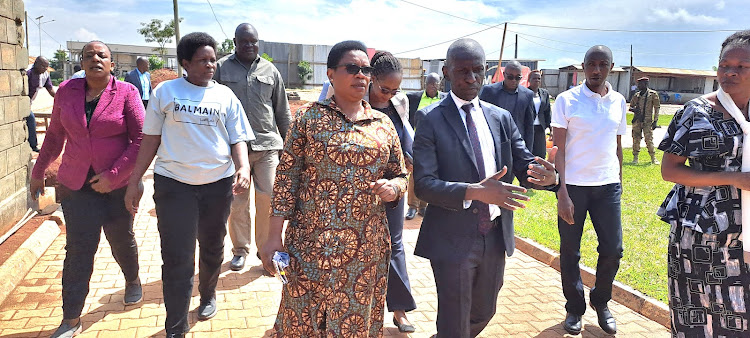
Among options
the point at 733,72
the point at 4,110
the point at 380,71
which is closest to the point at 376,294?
the point at 380,71

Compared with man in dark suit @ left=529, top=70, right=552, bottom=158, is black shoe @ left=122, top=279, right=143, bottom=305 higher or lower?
lower

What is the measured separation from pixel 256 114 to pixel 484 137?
2.73 metres

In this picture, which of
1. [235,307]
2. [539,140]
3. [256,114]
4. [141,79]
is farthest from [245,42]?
[141,79]

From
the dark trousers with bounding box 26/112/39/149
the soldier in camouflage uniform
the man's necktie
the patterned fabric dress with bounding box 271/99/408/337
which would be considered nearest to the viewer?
the patterned fabric dress with bounding box 271/99/408/337

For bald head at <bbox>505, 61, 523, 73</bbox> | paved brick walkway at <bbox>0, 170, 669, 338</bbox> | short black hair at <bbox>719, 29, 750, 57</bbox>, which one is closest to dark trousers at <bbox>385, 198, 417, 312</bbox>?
paved brick walkway at <bbox>0, 170, 669, 338</bbox>

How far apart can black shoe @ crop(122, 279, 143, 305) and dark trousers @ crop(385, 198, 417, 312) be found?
211 centimetres

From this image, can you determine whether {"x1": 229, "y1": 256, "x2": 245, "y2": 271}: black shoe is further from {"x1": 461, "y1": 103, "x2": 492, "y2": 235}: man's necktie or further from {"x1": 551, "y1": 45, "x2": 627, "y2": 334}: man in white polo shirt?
{"x1": 461, "y1": 103, "x2": 492, "y2": 235}: man's necktie

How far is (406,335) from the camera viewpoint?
13.1 ft

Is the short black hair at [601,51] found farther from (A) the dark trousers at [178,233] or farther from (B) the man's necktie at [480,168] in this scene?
(A) the dark trousers at [178,233]

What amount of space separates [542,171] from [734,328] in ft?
4.31

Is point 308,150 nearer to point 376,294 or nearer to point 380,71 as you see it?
point 376,294

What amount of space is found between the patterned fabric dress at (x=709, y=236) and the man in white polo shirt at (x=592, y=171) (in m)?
1.01

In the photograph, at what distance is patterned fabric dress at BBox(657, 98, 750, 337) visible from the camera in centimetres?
270

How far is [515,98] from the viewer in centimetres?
666
